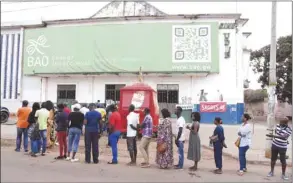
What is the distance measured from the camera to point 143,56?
91.4 ft

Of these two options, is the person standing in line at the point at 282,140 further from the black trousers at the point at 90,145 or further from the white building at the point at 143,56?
the white building at the point at 143,56

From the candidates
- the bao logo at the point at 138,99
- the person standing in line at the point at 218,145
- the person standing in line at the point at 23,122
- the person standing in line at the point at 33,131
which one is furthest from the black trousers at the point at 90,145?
the bao logo at the point at 138,99

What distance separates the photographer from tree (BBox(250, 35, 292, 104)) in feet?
110

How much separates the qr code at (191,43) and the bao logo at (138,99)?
12.6 meters

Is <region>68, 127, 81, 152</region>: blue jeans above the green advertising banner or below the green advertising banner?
below

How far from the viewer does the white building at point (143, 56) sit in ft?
90.2

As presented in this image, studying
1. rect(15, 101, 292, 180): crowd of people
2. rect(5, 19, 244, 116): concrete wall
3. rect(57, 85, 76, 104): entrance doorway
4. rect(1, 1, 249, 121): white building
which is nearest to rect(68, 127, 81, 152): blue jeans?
rect(15, 101, 292, 180): crowd of people

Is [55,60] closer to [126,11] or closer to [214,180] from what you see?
[126,11]

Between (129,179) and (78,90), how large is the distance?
2331 centimetres

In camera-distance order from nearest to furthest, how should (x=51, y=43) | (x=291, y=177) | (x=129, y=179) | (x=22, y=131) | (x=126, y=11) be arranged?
1. (x=129, y=179)
2. (x=291, y=177)
3. (x=22, y=131)
4. (x=51, y=43)
5. (x=126, y=11)

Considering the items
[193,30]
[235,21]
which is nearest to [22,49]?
[193,30]

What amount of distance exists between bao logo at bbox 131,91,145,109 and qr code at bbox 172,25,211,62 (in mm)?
12614

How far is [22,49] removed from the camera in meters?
30.4

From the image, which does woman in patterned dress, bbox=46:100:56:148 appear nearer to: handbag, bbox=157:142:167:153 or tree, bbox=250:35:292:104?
handbag, bbox=157:142:167:153
